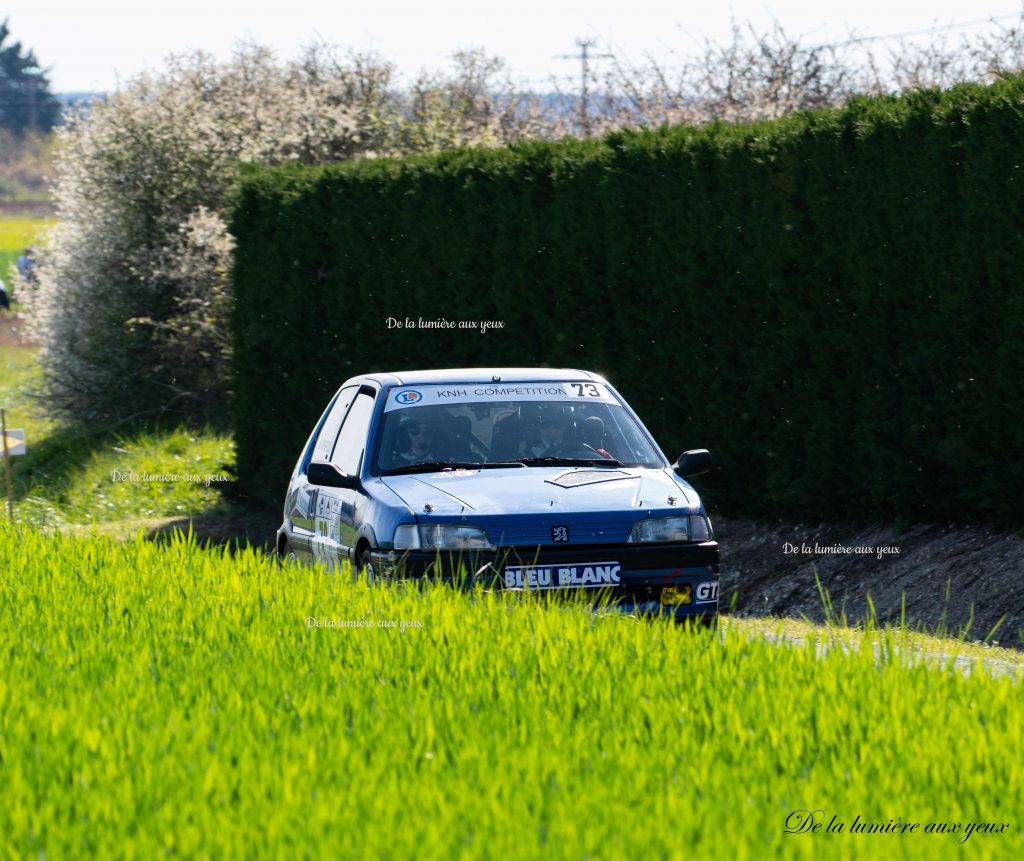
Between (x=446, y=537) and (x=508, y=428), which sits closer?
(x=446, y=537)

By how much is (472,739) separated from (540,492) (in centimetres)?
369

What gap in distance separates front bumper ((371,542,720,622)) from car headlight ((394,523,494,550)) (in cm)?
4

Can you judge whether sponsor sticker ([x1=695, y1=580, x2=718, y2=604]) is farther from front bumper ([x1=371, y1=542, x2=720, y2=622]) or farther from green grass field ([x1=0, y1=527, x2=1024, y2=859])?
green grass field ([x1=0, y1=527, x2=1024, y2=859])

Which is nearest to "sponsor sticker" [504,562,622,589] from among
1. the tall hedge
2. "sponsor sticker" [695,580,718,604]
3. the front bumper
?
the front bumper

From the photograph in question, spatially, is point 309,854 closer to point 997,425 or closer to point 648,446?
point 648,446

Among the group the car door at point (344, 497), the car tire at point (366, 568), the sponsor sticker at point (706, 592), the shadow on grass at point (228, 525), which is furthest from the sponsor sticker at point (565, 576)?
the shadow on grass at point (228, 525)

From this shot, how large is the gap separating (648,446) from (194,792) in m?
5.69

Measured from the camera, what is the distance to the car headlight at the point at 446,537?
890 centimetres

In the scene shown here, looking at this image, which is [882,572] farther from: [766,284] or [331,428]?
[331,428]

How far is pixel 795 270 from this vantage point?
13680 millimetres

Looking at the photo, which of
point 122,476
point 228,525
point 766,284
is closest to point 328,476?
point 766,284

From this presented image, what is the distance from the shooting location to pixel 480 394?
10.4 meters

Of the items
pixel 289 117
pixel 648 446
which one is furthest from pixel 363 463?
pixel 289 117

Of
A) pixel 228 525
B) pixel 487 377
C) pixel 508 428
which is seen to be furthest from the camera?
pixel 228 525
